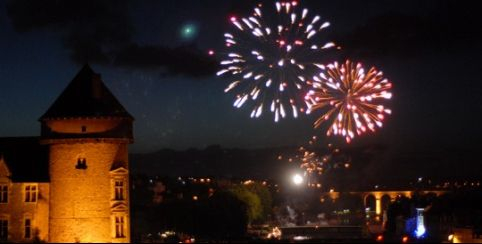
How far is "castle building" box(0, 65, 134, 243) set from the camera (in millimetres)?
52312

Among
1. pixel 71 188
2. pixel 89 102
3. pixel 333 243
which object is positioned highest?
pixel 89 102

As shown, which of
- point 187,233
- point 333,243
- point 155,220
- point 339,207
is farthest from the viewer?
point 339,207

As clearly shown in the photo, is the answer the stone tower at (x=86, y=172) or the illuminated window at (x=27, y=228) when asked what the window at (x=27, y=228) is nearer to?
the illuminated window at (x=27, y=228)

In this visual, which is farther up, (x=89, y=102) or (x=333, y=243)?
(x=89, y=102)

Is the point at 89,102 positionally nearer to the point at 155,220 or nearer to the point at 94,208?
the point at 94,208

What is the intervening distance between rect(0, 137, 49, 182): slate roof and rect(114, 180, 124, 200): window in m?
4.01

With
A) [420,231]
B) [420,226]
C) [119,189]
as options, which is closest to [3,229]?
[119,189]

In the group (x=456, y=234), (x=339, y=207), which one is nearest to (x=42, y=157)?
(x=456, y=234)

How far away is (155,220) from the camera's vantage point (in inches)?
3509

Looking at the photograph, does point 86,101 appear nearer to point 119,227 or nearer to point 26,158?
point 26,158

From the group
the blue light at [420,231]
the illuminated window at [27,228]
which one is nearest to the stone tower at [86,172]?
the illuminated window at [27,228]

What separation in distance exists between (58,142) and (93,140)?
2006 millimetres

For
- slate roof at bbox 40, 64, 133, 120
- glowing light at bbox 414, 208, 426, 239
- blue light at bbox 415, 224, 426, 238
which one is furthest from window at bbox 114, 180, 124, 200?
glowing light at bbox 414, 208, 426, 239

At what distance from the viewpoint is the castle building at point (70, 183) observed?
172 ft
